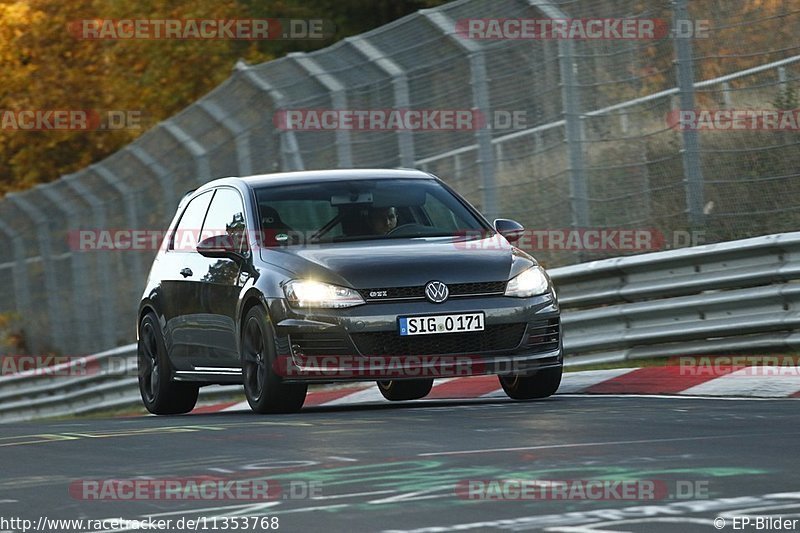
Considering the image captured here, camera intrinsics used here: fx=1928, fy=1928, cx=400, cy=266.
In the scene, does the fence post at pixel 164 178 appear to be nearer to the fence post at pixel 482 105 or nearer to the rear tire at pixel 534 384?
the fence post at pixel 482 105

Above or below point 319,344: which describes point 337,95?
above

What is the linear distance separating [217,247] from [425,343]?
176cm

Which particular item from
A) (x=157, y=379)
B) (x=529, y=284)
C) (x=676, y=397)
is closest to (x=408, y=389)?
(x=157, y=379)

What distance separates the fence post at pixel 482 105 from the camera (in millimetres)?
15609

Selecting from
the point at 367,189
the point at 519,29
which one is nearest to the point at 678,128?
the point at 519,29

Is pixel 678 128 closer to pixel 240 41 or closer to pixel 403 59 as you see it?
pixel 403 59

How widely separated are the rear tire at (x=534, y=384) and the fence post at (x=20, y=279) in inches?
628

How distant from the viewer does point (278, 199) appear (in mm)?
12461

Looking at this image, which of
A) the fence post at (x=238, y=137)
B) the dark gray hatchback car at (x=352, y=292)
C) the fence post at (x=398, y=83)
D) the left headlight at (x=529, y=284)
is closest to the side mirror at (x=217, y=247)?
the dark gray hatchback car at (x=352, y=292)

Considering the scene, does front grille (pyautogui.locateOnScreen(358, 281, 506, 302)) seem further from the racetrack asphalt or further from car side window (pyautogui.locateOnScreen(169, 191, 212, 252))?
car side window (pyautogui.locateOnScreen(169, 191, 212, 252))

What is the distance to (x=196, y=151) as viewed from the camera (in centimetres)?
1995

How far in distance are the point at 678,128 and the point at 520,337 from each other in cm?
324

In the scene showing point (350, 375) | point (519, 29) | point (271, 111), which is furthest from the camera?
point (271, 111)

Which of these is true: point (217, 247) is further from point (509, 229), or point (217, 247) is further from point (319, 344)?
point (509, 229)
